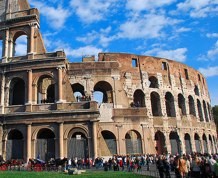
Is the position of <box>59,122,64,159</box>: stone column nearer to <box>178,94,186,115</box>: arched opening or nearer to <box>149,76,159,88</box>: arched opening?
<box>149,76,159,88</box>: arched opening

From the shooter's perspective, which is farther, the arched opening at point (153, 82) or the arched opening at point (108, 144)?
the arched opening at point (153, 82)

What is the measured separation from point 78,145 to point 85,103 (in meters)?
3.38

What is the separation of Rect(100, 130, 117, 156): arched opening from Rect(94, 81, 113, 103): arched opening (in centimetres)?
326

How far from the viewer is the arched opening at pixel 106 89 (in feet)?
86.0

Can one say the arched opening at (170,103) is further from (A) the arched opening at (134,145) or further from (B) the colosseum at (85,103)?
(A) the arched opening at (134,145)

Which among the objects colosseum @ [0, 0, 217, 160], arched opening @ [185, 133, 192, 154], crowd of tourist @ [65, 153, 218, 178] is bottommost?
crowd of tourist @ [65, 153, 218, 178]

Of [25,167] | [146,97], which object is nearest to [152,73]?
[146,97]

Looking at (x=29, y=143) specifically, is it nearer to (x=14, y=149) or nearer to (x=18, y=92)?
(x=14, y=149)

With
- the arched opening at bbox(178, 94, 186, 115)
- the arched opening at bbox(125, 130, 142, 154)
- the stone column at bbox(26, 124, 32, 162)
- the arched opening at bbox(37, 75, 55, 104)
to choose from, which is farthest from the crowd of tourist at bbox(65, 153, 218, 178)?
the arched opening at bbox(178, 94, 186, 115)

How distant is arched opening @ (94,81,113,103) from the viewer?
86.0 ft

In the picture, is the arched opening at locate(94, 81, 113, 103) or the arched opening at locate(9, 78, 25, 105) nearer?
A: the arched opening at locate(9, 78, 25, 105)

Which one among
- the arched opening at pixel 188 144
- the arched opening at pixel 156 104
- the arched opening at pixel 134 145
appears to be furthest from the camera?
the arched opening at pixel 188 144

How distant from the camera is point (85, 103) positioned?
873 inches

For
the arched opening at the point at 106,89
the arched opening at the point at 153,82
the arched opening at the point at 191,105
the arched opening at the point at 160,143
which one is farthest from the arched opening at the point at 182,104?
the arched opening at the point at 106,89
